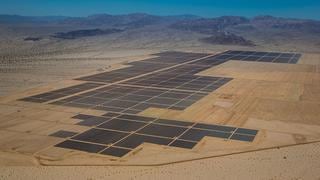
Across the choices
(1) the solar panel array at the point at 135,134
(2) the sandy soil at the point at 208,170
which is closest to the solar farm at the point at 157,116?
(1) the solar panel array at the point at 135,134

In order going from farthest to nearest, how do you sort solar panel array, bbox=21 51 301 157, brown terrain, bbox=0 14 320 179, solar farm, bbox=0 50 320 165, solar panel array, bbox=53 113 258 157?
solar panel array, bbox=21 51 301 157 → solar panel array, bbox=53 113 258 157 → solar farm, bbox=0 50 320 165 → brown terrain, bbox=0 14 320 179

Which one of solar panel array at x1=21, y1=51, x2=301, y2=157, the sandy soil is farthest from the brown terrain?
solar panel array at x1=21, y1=51, x2=301, y2=157

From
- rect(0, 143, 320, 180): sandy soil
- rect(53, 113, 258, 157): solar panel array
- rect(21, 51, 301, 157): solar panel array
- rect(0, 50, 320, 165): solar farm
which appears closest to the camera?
rect(0, 143, 320, 180): sandy soil

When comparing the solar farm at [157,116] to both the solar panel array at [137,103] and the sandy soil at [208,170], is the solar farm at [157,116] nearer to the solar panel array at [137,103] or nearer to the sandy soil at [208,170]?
the solar panel array at [137,103]

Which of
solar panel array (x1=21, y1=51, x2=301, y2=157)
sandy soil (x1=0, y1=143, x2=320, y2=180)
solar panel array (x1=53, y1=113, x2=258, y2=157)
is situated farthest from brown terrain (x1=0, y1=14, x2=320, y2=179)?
solar panel array (x1=21, y1=51, x2=301, y2=157)

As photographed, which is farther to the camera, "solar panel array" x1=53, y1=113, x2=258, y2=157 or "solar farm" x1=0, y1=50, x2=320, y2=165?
"solar panel array" x1=53, y1=113, x2=258, y2=157

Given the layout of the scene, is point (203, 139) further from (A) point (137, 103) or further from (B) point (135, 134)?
(A) point (137, 103)

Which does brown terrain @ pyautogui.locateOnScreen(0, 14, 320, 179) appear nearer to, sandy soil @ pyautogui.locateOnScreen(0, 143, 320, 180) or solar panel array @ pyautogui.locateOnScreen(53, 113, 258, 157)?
sandy soil @ pyautogui.locateOnScreen(0, 143, 320, 180)

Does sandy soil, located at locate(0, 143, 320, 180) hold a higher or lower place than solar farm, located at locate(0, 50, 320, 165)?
lower

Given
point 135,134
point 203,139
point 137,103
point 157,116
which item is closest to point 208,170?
point 203,139
